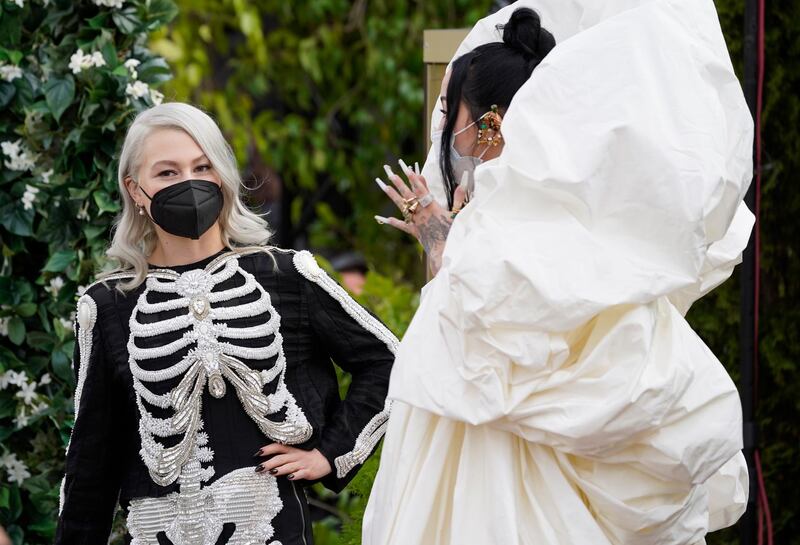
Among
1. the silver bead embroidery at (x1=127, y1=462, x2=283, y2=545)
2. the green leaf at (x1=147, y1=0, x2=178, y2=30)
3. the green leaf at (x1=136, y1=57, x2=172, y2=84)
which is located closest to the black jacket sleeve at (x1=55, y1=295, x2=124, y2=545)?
Result: the silver bead embroidery at (x1=127, y1=462, x2=283, y2=545)

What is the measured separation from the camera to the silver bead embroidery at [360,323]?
8.81 ft

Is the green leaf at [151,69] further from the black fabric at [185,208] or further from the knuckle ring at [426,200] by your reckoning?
the knuckle ring at [426,200]

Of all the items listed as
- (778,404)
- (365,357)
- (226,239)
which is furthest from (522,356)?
(778,404)

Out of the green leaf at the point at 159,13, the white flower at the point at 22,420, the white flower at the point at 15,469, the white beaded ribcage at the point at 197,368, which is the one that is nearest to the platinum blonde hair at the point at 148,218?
the white beaded ribcage at the point at 197,368

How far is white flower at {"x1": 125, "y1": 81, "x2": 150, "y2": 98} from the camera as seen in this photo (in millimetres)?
3277

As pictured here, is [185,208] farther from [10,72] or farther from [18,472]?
[18,472]

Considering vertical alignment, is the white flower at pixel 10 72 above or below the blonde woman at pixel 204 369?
above

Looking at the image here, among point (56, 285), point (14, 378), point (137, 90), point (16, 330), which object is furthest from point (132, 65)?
point (14, 378)

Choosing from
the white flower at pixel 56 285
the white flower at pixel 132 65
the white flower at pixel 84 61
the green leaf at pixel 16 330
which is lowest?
the green leaf at pixel 16 330

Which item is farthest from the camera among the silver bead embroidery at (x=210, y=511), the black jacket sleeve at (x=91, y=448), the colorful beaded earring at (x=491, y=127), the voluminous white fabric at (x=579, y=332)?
the black jacket sleeve at (x=91, y=448)

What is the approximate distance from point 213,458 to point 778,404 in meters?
1.66

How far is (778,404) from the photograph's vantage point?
3.44 m

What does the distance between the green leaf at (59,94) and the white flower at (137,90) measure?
15 cm

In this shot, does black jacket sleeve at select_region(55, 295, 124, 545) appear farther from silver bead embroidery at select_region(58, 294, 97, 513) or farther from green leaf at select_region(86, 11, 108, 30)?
green leaf at select_region(86, 11, 108, 30)
